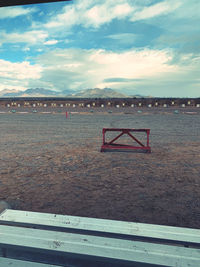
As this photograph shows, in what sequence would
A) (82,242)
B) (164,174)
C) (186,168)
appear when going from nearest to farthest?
(82,242) < (164,174) < (186,168)

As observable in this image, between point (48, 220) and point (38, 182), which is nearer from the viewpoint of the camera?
point (48, 220)

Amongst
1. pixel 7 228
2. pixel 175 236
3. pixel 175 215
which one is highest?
pixel 7 228

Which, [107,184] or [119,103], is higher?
[119,103]

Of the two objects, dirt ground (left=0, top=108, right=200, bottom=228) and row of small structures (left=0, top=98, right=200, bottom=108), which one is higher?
row of small structures (left=0, top=98, right=200, bottom=108)

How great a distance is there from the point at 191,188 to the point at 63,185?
13.1ft

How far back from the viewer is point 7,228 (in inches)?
96.0

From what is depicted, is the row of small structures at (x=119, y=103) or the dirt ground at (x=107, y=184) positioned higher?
the row of small structures at (x=119, y=103)

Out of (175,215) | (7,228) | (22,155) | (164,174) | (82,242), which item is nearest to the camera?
(82,242)

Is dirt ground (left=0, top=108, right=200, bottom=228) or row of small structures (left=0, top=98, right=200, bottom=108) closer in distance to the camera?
dirt ground (left=0, top=108, right=200, bottom=228)

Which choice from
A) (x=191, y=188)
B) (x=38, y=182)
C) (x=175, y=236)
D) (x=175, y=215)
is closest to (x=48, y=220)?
(x=175, y=236)

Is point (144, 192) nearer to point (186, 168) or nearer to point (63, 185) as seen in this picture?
point (63, 185)

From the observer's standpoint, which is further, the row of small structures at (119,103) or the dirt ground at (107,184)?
the row of small structures at (119,103)

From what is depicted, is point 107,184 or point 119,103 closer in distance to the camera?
point 107,184

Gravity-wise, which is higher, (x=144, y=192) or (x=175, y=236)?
(x=175, y=236)
